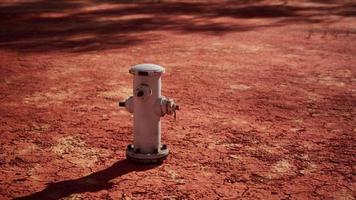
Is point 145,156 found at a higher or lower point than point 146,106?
lower

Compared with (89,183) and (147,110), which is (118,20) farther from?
(89,183)

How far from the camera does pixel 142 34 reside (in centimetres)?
827

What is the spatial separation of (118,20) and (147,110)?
7575 millimetres

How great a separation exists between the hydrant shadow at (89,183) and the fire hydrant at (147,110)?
8 cm

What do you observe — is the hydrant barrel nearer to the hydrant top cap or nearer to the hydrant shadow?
the hydrant top cap

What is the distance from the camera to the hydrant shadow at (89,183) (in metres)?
2.56

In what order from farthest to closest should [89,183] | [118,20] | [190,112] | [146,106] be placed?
[118,20]
[190,112]
[146,106]
[89,183]

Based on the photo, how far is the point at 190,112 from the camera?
4.12 metres

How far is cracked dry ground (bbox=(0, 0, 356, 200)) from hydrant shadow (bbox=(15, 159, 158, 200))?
1 centimetres

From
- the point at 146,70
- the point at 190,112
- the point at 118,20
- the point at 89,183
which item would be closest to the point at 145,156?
the point at 89,183

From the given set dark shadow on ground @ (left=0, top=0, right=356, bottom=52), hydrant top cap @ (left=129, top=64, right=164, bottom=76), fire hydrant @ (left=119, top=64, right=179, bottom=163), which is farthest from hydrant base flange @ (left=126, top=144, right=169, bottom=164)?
dark shadow on ground @ (left=0, top=0, right=356, bottom=52)

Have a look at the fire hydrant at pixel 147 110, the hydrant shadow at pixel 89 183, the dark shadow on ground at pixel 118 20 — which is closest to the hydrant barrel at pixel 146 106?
the fire hydrant at pixel 147 110

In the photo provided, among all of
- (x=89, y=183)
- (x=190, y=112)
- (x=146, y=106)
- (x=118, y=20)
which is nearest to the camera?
(x=89, y=183)

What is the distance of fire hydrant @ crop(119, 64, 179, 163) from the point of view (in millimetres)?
2832
